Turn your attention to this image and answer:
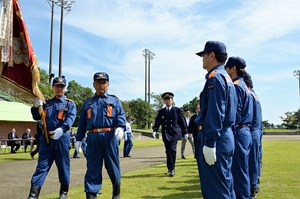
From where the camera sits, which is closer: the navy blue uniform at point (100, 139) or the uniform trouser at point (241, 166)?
the uniform trouser at point (241, 166)

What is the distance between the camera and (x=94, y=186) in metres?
6.02

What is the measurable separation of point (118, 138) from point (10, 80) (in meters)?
2.14

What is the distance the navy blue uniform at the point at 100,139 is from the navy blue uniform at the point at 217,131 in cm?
231

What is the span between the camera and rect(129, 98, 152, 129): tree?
6931 centimetres

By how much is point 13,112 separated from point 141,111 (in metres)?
40.2

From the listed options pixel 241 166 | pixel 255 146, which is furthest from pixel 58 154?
pixel 255 146

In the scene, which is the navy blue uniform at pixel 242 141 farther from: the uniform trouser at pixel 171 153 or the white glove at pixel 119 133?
the uniform trouser at pixel 171 153

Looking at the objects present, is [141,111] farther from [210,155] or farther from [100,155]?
[210,155]

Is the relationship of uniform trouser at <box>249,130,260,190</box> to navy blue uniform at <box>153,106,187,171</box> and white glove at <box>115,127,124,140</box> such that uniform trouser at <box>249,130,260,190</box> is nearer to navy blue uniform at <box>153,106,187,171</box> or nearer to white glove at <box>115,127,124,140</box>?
white glove at <box>115,127,124,140</box>

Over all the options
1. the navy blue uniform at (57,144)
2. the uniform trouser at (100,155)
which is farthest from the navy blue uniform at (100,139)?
the navy blue uniform at (57,144)

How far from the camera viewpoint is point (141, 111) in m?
70.4

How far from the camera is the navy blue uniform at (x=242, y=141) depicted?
18.2 feet

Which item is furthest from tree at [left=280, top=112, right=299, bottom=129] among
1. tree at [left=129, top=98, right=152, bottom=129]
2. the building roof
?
the building roof

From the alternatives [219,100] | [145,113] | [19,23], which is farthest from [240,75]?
[145,113]
